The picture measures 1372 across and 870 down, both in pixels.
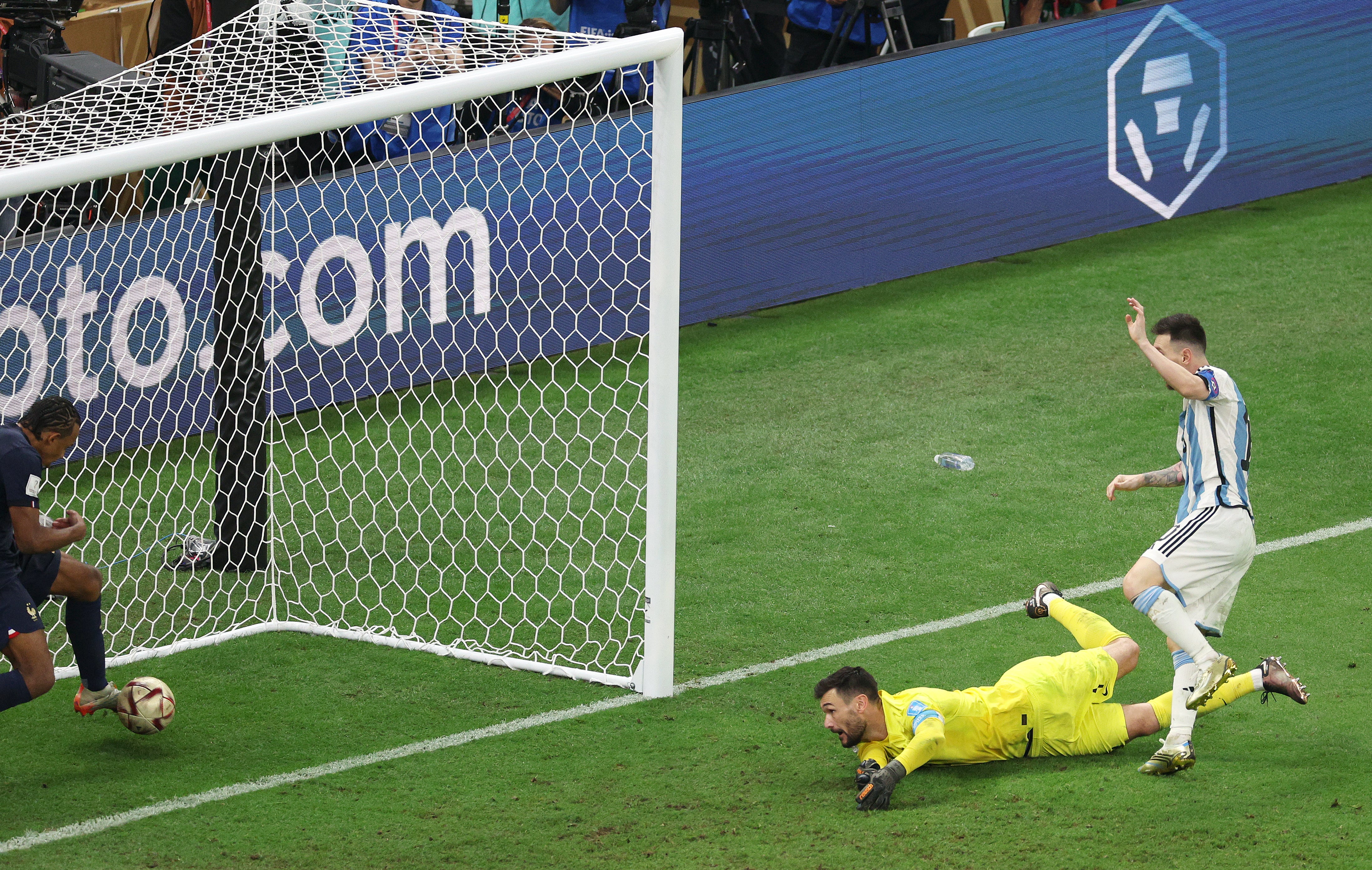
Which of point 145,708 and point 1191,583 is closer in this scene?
point 1191,583

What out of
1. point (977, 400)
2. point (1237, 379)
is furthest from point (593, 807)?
point (1237, 379)

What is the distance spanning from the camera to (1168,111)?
1159 centimetres

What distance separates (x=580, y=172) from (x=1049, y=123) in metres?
3.58

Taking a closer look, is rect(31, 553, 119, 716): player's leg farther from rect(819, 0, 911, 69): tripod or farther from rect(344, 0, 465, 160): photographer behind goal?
rect(819, 0, 911, 69): tripod

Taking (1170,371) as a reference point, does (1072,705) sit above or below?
below

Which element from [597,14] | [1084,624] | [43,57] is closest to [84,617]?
[1084,624]

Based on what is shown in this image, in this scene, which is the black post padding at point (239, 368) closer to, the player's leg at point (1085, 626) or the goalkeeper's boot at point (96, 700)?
the goalkeeper's boot at point (96, 700)

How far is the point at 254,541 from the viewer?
740 cm

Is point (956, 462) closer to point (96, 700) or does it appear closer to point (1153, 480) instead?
point (1153, 480)

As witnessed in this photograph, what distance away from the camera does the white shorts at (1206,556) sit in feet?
17.5

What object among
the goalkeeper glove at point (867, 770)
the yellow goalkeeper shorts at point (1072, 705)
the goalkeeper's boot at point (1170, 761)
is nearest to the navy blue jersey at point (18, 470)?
the goalkeeper glove at point (867, 770)

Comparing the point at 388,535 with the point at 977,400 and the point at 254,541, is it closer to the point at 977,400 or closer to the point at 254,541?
the point at 254,541

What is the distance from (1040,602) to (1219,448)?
2.96 ft

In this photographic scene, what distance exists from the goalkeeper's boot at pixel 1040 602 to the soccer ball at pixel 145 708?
306cm
